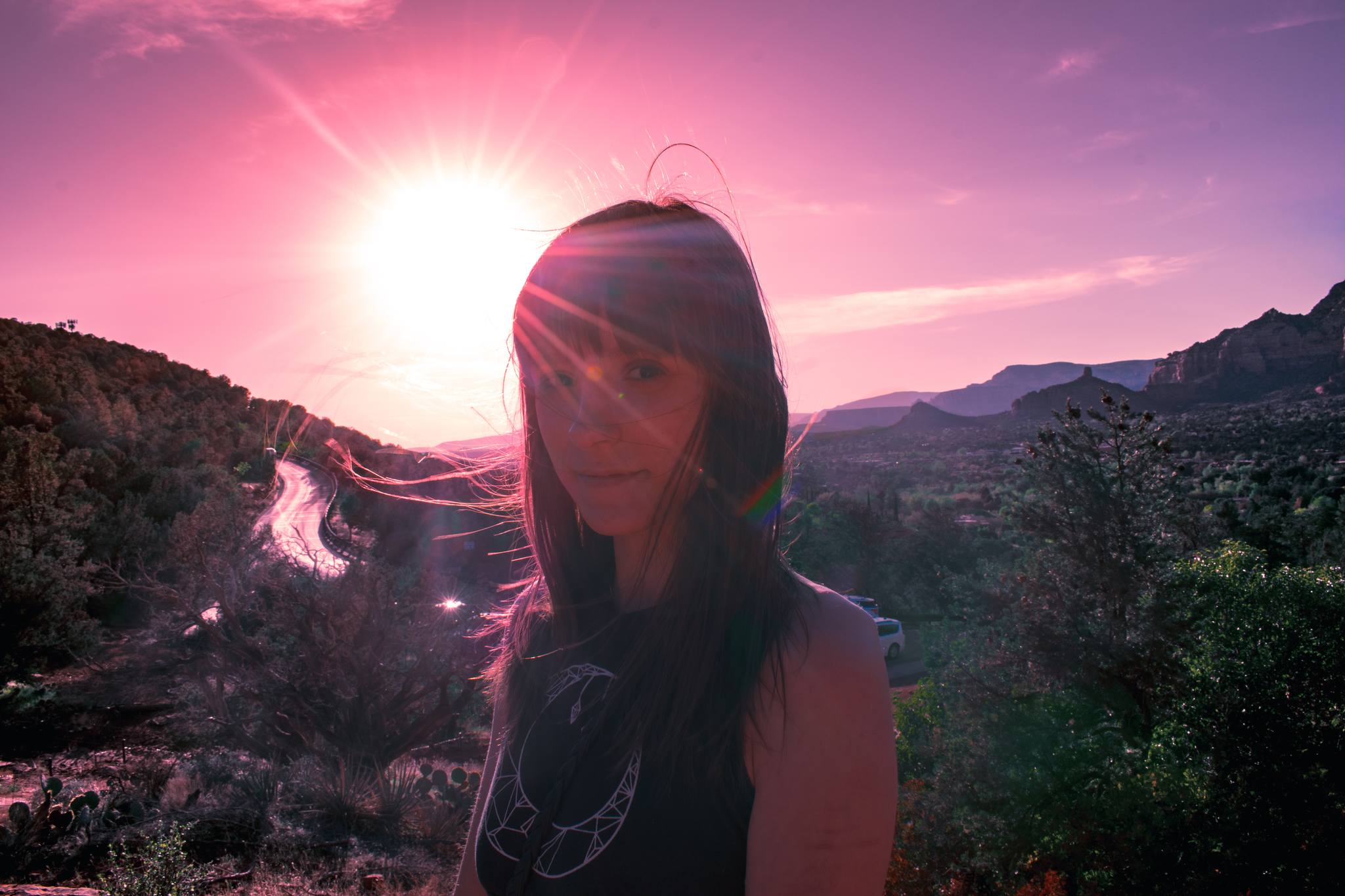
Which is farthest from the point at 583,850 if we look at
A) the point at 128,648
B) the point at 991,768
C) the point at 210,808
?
the point at 128,648

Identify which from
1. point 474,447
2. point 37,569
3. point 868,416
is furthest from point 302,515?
point 868,416

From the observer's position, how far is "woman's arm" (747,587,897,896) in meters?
1.05

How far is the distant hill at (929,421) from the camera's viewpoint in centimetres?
8331

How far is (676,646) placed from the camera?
1333mm

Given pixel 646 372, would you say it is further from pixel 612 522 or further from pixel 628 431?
pixel 612 522

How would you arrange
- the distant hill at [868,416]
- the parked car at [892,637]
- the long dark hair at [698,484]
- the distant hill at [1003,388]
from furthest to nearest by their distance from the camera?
the distant hill at [1003,388] → the distant hill at [868,416] → the parked car at [892,637] → the long dark hair at [698,484]

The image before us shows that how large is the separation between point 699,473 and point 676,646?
0.32m

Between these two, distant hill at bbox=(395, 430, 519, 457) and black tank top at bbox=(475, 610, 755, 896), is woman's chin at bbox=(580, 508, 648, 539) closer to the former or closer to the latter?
black tank top at bbox=(475, 610, 755, 896)

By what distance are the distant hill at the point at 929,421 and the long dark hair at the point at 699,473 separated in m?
83.1

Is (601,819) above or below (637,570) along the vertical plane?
below

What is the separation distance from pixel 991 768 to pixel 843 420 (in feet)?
353

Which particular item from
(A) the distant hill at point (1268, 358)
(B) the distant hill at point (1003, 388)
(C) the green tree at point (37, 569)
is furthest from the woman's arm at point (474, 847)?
(B) the distant hill at point (1003, 388)

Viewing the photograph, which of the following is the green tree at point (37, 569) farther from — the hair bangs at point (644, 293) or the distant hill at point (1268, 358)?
the distant hill at point (1268, 358)

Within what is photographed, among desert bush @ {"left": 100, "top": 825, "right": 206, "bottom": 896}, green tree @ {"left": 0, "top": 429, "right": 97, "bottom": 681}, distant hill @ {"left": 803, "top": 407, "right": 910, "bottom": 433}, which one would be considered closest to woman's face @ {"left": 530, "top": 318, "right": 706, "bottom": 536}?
desert bush @ {"left": 100, "top": 825, "right": 206, "bottom": 896}
